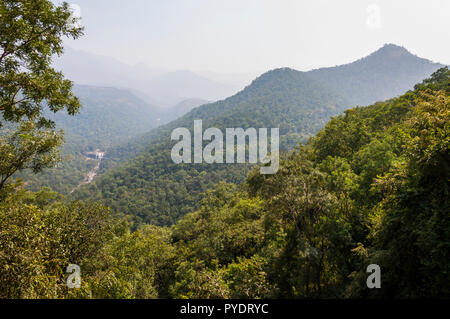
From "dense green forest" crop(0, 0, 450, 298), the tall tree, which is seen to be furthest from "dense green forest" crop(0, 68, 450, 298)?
the tall tree

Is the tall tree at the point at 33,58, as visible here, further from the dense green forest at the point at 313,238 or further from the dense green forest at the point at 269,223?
the dense green forest at the point at 313,238

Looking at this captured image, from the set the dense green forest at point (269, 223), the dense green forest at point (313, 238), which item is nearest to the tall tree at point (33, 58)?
the dense green forest at point (269, 223)

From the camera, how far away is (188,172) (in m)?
124

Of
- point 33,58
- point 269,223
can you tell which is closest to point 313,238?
point 269,223

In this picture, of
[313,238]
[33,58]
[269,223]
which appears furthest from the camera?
[269,223]

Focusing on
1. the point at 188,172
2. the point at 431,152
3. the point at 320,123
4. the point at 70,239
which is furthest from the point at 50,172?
the point at 320,123

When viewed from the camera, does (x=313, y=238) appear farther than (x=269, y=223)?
No

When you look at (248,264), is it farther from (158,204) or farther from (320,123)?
(320,123)

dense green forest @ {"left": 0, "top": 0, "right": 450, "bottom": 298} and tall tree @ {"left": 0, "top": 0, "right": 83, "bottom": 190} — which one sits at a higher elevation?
tall tree @ {"left": 0, "top": 0, "right": 83, "bottom": 190}

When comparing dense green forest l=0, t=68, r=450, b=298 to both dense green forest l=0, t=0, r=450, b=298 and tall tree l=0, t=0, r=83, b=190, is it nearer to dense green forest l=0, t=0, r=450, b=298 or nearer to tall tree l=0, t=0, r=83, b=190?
dense green forest l=0, t=0, r=450, b=298

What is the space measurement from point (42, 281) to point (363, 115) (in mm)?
37804

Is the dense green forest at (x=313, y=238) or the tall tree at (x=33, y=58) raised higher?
the tall tree at (x=33, y=58)

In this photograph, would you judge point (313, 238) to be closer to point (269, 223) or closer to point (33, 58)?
point (269, 223)

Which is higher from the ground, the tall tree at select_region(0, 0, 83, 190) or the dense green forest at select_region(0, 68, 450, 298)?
the tall tree at select_region(0, 0, 83, 190)
